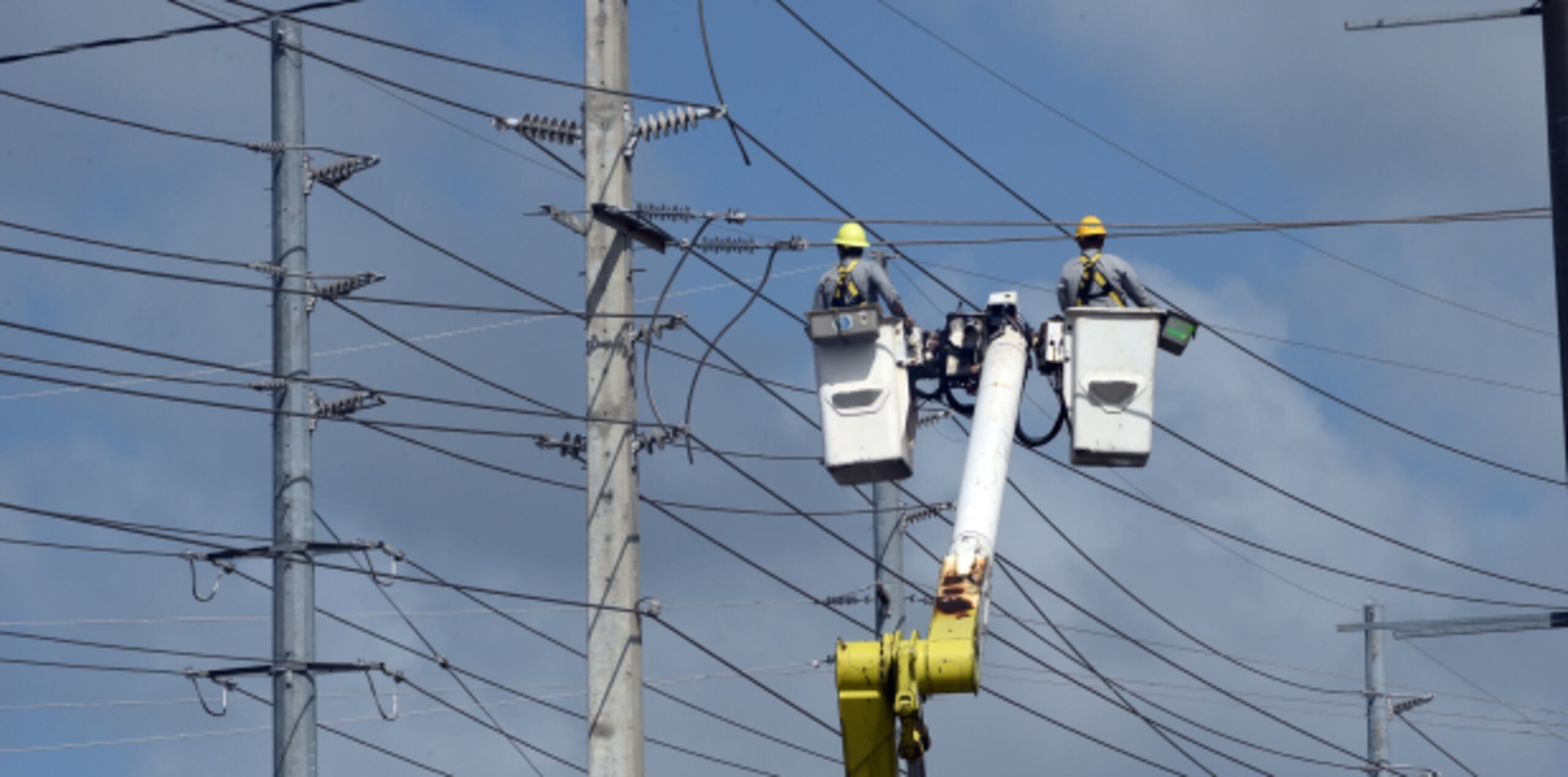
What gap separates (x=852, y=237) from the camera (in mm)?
17219

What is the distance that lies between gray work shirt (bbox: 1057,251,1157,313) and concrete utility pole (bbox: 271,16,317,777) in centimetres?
701

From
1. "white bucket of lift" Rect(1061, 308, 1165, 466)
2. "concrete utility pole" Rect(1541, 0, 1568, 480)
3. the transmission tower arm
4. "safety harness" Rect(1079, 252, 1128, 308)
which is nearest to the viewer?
"concrete utility pole" Rect(1541, 0, 1568, 480)

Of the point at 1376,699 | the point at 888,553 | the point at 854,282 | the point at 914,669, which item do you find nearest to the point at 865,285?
the point at 854,282

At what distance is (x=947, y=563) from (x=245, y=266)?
30.9ft

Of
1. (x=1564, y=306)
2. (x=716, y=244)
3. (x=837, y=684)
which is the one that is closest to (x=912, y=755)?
(x=837, y=684)

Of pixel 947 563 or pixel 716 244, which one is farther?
pixel 716 244

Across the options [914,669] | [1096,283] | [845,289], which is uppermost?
[1096,283]

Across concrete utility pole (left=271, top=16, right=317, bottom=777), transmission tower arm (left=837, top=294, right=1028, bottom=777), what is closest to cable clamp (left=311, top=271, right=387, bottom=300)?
concrete utility pole (left=271, top=16, right=317, bottom=777)

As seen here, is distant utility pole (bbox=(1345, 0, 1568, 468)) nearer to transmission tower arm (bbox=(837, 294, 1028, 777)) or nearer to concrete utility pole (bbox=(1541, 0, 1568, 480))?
concrete utility pole (bbox=(1541, 0, 1568, 480))

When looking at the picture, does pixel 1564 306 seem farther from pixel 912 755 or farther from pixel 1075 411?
pixel 1075 411

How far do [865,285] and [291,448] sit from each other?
6.67 metres

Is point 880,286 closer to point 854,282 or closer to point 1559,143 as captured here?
point 854,282

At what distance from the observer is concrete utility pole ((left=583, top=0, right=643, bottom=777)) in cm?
1716

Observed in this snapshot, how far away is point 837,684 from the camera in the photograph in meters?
12.7
